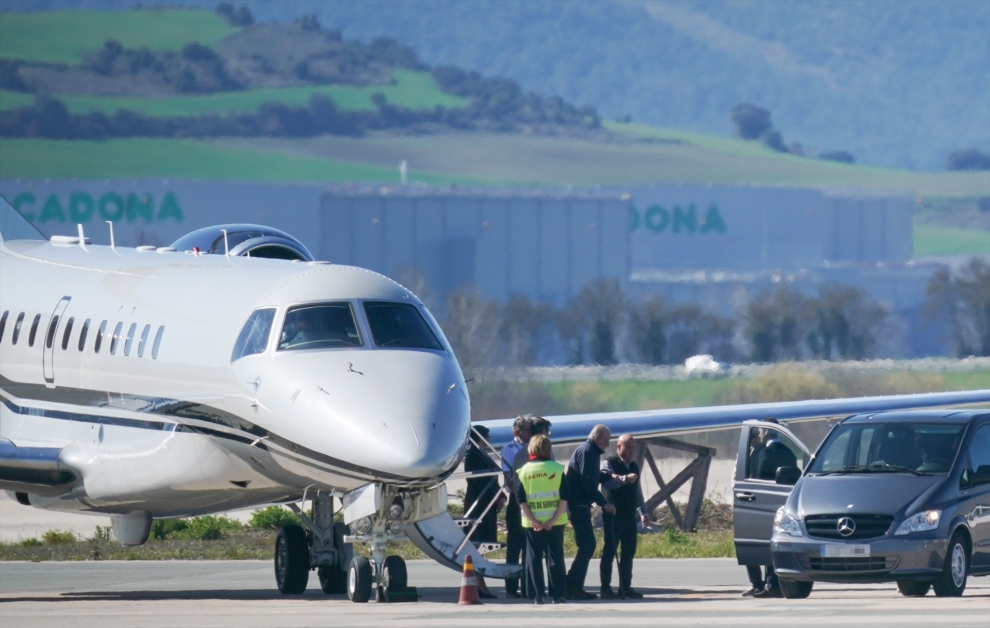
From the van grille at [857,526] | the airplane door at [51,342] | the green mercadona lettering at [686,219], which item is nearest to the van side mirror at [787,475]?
the van grille at [857,526]

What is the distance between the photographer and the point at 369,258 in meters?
89.3

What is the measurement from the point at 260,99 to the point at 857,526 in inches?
5074

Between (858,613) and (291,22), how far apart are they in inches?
6710

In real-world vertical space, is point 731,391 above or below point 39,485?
below

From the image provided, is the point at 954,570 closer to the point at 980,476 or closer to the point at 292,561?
the point at 980,476

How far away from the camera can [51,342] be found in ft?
67.2

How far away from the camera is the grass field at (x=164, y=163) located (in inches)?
3698

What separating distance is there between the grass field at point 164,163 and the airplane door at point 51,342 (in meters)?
73.8

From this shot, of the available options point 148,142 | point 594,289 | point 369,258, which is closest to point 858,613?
point 594,289

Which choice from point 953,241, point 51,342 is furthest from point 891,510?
point 953,241

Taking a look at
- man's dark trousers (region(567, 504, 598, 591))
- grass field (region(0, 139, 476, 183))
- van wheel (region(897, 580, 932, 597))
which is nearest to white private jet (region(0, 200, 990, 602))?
man's dark trousers (region(567, 504, 598, 591))

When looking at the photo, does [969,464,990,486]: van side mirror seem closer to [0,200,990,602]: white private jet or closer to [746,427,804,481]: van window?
[746,427,804,481]: van window

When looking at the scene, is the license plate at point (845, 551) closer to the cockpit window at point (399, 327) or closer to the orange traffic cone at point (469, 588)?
the orange traffic cone at point (469, 588)

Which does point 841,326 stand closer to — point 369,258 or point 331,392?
point 369,258
